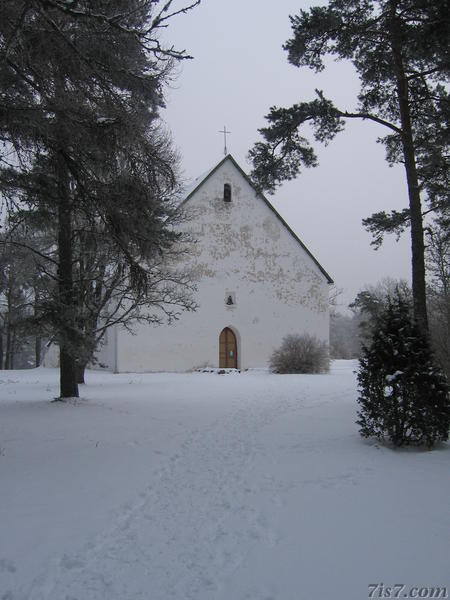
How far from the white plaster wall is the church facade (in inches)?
1.9

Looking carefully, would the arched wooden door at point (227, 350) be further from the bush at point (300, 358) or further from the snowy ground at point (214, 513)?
the snowy ground at point (214, 513)

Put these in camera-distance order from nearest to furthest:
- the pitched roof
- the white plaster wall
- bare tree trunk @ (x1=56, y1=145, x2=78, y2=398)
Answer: bare tree trunk @ (x1=56, y1=145, x2=78, y2=398), the white plaster wall, the pitched roof

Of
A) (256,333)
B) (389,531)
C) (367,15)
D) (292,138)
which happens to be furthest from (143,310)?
(389,531)

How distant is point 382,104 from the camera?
10906 mm

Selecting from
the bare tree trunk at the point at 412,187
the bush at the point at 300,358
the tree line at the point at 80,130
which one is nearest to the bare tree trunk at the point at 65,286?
the tree line at the point at 80,130

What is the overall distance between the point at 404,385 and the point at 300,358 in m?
14.5

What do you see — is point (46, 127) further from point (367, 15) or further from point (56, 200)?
point (367, 15)

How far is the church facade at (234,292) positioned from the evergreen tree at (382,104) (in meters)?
12.7

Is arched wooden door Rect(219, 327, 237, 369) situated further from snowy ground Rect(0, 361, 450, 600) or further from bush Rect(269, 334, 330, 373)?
snowy ground Rect(0, 361, 450, 600)

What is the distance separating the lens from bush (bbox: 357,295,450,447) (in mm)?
6215

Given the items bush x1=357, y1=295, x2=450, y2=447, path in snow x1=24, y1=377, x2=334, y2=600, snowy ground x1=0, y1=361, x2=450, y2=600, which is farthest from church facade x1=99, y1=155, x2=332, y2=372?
path in snow x1=24, y1=377, x2=334, y2=600

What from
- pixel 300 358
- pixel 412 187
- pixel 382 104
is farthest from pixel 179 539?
pixel 300 358

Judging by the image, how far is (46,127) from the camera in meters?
6.25

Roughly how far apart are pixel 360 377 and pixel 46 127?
547 cm
